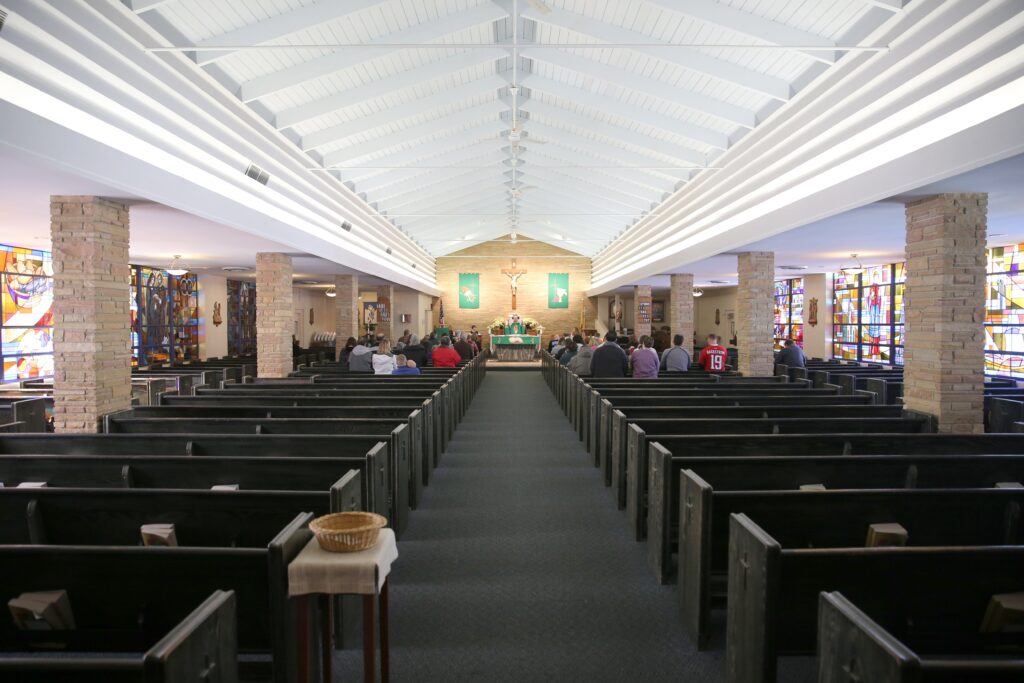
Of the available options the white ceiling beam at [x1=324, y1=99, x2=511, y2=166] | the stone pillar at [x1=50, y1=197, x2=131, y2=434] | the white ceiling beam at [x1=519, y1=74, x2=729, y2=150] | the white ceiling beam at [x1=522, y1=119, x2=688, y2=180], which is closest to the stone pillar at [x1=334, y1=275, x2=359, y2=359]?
the white ceiling beam at [x1=324, y1=99, x2=511, y2=166]

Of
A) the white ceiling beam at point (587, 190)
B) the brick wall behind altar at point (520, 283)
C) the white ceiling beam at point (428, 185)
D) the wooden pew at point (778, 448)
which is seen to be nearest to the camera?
the wooden pew at point (778, 448)

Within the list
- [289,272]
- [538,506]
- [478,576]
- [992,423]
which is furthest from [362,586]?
[289,272]

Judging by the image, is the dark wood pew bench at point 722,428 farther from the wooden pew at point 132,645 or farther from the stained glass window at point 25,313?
the stained glass window at point 25,313

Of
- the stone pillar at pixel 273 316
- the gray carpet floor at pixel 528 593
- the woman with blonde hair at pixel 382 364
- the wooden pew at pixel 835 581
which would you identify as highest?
the stone pillar at pixel 273 316

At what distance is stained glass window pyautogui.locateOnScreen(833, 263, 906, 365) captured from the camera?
1545cm

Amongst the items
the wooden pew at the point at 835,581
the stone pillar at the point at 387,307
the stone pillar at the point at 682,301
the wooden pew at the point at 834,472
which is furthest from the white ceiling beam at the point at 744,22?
the stone pillar at the point at 387,307

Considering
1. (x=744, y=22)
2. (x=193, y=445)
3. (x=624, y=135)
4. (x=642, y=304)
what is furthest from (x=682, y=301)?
(x=193, y=445)

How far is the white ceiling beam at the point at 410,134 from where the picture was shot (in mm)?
11172

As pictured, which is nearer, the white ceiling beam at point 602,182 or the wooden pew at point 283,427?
the wooden pew at point 283,427

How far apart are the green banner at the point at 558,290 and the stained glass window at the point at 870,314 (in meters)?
12.4

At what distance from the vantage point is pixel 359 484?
3.68m

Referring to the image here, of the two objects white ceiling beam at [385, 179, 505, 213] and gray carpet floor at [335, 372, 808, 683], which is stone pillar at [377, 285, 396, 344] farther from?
gray carpet floor at [335, 372, 808, 683]

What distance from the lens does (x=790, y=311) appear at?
21.0 meters

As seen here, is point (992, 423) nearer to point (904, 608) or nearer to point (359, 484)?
point (904, 608)
